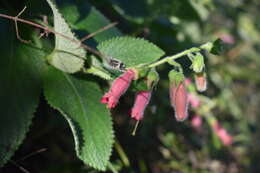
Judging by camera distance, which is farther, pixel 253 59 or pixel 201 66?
pixel 253 59

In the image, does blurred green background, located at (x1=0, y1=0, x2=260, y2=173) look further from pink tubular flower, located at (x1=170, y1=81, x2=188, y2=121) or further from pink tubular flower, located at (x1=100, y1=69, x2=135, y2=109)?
pink tubular flower, located at (x1=170, y1=81, x2=188, y2=121)

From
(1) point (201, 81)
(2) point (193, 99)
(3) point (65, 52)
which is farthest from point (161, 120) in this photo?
(3) point (65, 52)

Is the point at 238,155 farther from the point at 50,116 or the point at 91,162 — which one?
the point at 91,162

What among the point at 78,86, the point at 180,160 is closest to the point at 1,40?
the point at 78,86

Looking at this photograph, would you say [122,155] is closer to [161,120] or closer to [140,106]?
[161,120]

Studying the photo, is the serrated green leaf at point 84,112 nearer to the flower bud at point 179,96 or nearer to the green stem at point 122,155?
the flower bud at point 179,96

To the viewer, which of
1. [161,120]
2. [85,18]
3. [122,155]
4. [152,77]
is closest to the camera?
[152,77]
